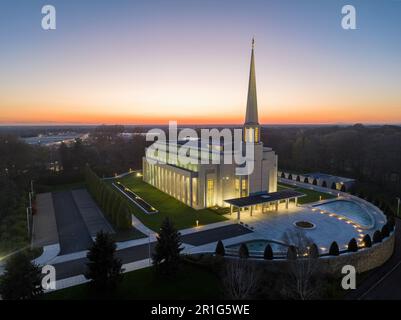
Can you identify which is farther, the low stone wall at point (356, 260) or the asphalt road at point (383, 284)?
the low stone wall at point (356, 260)

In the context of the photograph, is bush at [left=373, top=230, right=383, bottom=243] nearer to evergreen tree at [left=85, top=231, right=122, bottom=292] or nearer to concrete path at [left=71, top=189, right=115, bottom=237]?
evergreen tree at [left=85, top=231, right=122, bottom=292]

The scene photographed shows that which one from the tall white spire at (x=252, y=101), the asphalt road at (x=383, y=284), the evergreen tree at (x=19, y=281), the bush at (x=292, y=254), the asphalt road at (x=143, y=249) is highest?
the tall white spire at (x=252, y=101)

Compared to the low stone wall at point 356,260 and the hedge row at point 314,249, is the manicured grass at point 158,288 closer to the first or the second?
the hedge row at point 314,249

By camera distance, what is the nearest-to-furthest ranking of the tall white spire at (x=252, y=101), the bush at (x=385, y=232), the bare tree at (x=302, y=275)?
1. the bare tree at (x=302, y=275)
2. the bush at (x=385, y=232)
3. the tall white spire at (x=252, y=101)

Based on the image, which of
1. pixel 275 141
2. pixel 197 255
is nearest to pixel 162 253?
pixel 197 255

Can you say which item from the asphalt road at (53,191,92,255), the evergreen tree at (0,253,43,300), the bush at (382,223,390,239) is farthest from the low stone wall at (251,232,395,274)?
the asphalt road at (53,191,92,255)

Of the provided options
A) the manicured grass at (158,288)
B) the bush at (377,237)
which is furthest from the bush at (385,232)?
the manicured grass at (158,288)
